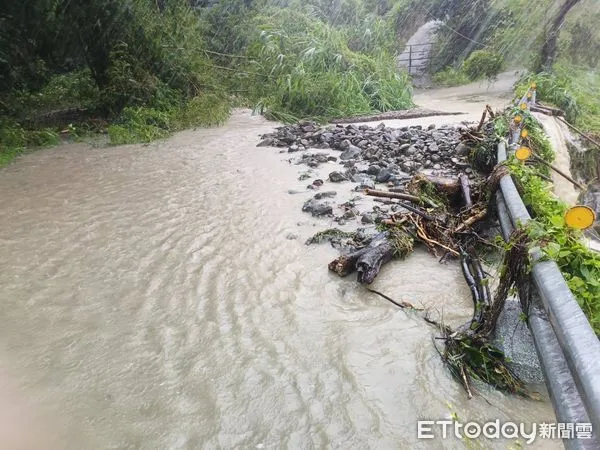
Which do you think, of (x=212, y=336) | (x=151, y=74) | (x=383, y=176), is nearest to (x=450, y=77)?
(x=151, y=74)

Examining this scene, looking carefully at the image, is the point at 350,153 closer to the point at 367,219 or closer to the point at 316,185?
the point at 316,185

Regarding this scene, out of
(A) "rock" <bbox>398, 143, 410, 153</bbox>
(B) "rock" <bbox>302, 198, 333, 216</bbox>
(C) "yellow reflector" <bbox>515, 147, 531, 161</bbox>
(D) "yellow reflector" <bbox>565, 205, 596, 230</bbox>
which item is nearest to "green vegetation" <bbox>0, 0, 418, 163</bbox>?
(A) "rock" <bbox>398, 143, 410, 153</bbox>

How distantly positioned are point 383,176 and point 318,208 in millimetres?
1432

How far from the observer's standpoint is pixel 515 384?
7.44 feet

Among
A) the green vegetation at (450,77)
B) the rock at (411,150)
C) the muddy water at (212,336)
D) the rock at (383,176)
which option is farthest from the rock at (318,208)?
the green vegetation at (450,77)

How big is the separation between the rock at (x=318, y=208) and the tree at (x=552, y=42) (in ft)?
44.1

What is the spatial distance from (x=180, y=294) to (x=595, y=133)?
1033 cm

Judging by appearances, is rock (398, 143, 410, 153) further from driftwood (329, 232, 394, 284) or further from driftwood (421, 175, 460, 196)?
driftwood (329, 232, 394, 284)

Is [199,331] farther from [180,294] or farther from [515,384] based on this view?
[515,384]

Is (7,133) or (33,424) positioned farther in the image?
(7,133)

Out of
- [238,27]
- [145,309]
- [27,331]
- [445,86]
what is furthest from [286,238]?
[445,86]

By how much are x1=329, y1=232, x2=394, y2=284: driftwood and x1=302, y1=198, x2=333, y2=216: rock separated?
42.6 inches

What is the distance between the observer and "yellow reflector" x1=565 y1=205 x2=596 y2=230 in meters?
1.66

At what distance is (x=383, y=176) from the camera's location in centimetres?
582
